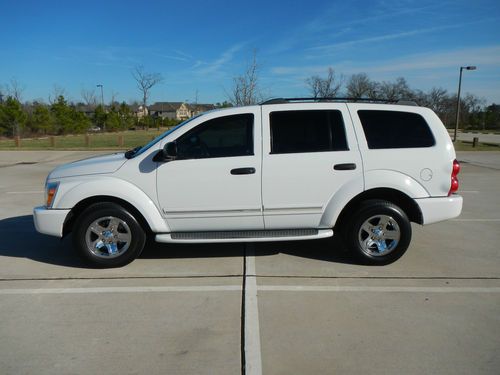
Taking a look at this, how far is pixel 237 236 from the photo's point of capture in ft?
14.5

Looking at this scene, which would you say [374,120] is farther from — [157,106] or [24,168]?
[157,106]

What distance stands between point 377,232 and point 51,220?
12.2ft

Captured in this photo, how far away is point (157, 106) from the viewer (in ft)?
426

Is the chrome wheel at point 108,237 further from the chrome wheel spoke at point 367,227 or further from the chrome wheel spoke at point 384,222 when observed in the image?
the chrome wheel spoke at point 384,222

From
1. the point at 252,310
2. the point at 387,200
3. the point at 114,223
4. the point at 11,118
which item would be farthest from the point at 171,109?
the point at 252,310

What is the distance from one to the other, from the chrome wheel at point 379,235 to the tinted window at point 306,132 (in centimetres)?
94

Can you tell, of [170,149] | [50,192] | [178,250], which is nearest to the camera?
[170,149]

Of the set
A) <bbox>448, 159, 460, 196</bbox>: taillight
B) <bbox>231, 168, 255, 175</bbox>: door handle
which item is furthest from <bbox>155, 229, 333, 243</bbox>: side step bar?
<bbox>448, 159, 460, 196</bbox>: taillight

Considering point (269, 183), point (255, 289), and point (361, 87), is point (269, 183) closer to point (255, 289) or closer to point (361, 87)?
point (255, 289)

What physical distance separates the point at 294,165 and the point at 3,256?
3.85 metres

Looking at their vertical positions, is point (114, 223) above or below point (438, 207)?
below

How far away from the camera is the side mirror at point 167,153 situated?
4.16 m

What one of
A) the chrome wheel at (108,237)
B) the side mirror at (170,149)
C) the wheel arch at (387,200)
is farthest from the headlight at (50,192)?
the wheel arch at (387,200)

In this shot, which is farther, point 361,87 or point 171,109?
point 171,109
